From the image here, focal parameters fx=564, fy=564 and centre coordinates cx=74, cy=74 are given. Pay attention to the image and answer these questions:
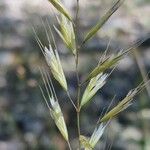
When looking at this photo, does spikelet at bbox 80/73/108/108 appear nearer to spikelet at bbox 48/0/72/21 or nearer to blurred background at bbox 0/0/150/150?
spikelet at bbox 48/0/72/21

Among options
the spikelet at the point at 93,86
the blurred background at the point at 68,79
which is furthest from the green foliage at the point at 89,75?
the blurred background at the point at 68,79

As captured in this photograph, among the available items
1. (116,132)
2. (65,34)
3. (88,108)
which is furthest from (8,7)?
(65,34)

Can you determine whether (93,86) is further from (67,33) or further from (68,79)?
(68,79)

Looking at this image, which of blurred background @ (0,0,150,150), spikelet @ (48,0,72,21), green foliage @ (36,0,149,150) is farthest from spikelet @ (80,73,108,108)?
blurred background @ (0,0,150,150)

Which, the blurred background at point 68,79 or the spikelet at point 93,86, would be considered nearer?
the spikelet at point 93,86

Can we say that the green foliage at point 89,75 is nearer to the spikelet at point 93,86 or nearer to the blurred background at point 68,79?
the spikelet at point 93,86

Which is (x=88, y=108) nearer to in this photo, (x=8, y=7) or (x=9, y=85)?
(x=9, y=85)
